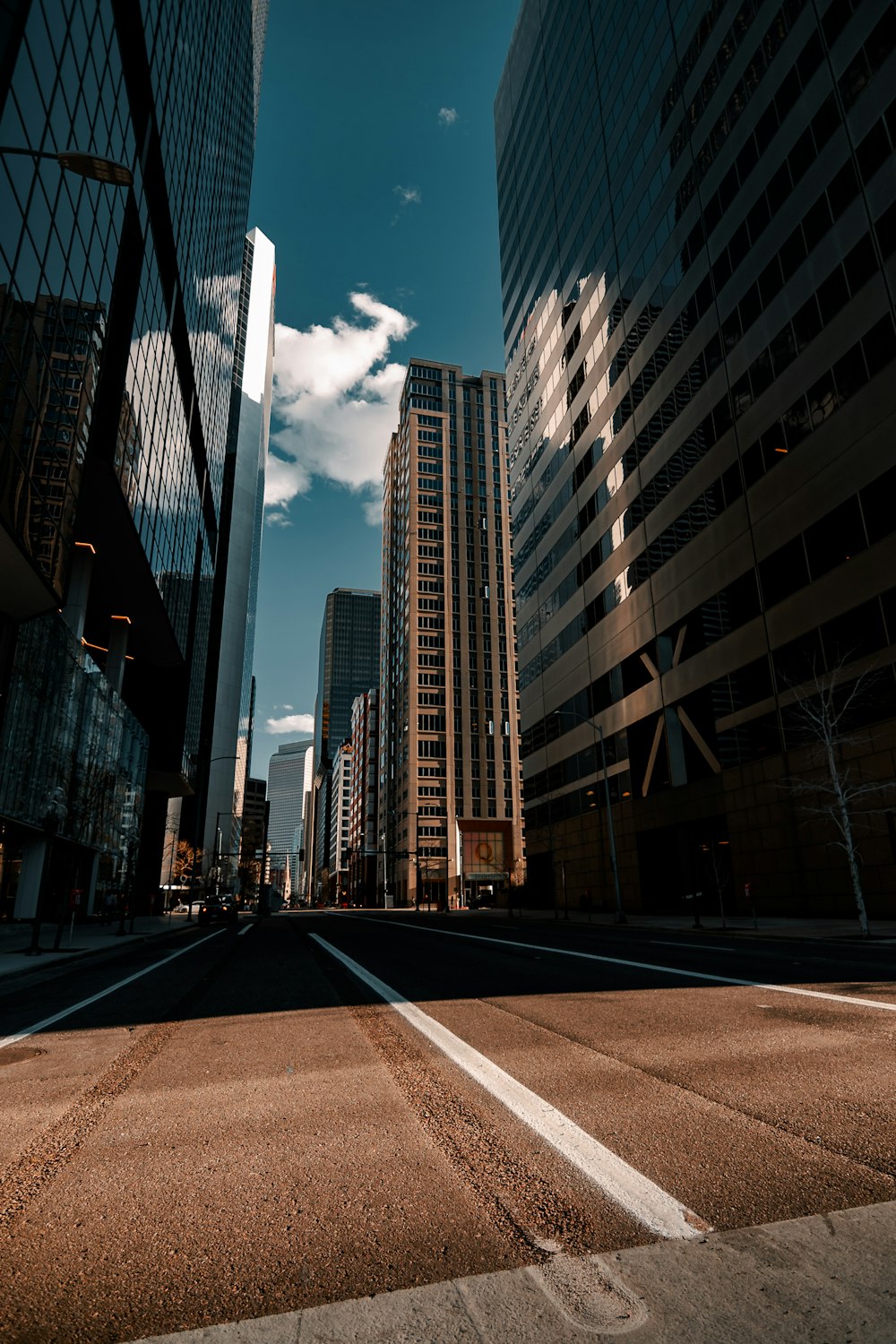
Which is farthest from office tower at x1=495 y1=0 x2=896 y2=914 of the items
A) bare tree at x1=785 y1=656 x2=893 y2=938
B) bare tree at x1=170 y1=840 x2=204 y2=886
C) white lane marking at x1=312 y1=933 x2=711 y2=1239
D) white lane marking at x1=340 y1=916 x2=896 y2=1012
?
bare tree at x1=170 y1=840 x2=204 y2=886

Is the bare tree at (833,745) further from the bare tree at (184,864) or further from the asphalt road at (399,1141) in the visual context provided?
the bare tree at (184,864)

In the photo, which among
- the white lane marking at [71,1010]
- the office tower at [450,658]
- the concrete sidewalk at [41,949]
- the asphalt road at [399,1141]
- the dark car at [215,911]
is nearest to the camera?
the asphalt road at [399,1141]

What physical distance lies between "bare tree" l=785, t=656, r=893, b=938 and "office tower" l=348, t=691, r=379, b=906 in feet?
371

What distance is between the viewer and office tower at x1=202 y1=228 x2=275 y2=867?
133875 millimetres

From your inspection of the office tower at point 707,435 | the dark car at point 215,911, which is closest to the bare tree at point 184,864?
the dark car at point 215,911

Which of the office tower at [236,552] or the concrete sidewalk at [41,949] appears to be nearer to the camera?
the concrete sidewalk at [41,949]

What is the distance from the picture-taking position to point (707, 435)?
3888 cm

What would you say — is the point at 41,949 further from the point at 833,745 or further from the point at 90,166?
the point at 833,745

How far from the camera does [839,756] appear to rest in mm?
28438

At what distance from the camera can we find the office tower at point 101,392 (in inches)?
867

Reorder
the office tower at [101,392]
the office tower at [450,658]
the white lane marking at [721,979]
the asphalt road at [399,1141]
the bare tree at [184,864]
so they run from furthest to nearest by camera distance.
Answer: the office tower at [450,658]
the bare tree at [184,864]
the office tower at [101,392]
the white lane marking at [721,979]
the asphalt road at [399,1141]

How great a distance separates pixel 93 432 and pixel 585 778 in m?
37.6

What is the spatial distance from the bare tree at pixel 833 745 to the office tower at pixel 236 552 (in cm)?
10380

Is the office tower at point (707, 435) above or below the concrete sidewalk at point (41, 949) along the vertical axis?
above
